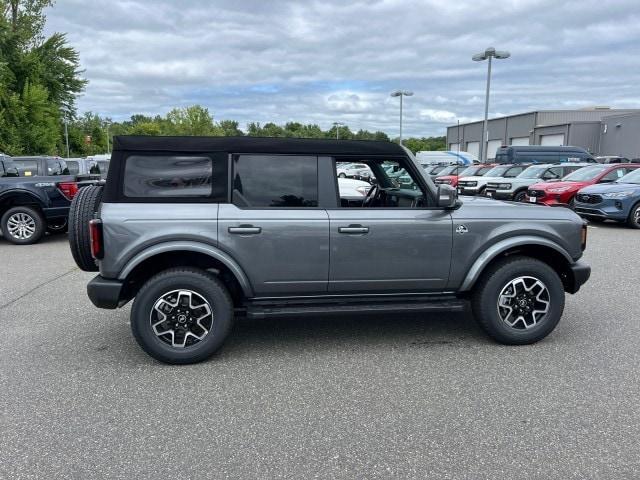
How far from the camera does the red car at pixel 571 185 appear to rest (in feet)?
44.1

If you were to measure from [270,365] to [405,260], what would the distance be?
1423mm

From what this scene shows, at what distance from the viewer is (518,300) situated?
169 inches

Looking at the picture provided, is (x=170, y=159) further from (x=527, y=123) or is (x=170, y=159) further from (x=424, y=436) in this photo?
(x=527, y=123)

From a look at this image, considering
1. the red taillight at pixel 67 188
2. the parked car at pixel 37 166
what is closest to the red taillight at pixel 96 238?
the red taillight at pixel 67 188

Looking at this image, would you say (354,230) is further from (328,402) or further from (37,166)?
(37,166)

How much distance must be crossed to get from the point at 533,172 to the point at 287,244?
15539 millimetres

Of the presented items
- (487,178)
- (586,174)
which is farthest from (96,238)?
(487,178)

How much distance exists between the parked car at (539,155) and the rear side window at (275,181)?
2324 centimetres

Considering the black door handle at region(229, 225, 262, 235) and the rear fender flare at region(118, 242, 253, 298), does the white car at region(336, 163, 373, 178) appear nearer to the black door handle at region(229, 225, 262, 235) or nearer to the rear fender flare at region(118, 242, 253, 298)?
the black door handle at region(229, 225, 262, 235)

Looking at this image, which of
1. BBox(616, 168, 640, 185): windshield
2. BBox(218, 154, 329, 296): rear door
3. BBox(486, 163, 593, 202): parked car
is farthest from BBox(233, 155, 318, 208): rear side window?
BBox(486, 163, 593, 202): parked car

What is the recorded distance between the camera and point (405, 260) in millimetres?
4109

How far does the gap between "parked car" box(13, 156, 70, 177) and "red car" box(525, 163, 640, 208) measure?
1231 centimetres

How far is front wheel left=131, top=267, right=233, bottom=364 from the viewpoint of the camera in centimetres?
382

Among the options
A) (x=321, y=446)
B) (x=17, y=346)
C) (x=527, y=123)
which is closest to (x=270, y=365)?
(x=321, y=446)
